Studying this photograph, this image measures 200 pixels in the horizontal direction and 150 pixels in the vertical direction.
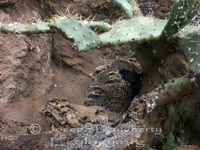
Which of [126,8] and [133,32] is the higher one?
[126,8]

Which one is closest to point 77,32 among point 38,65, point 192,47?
point 192,47

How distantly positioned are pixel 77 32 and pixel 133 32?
579 mm

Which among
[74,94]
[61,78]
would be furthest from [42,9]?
[74,94]

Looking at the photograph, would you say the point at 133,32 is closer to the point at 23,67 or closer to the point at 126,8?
the point at 126,8

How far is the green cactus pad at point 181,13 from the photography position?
194 cm

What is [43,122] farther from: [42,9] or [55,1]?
[55,1]

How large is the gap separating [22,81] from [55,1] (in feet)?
6.32

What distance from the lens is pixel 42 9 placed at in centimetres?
414

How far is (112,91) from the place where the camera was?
3258 millimetres

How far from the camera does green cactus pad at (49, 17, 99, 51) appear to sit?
1.94m

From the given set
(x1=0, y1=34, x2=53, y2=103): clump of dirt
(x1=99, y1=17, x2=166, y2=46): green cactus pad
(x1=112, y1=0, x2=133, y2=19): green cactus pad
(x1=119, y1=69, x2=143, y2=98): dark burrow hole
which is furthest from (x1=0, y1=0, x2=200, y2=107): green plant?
(x1=119, y1=69, x2=143, y2=98): dark burrow hole

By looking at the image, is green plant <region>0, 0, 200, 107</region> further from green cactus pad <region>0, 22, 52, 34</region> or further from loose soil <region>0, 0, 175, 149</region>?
loose soil <region>0, 0, 175, 149</region>

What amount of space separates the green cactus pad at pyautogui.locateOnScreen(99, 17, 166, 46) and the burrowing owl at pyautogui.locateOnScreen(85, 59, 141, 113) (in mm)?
1070

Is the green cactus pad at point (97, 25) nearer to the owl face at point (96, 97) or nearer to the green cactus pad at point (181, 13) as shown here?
the green cactus pad at point (181, 13)
